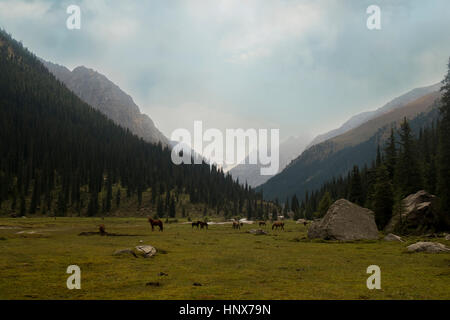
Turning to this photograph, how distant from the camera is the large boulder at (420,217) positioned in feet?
148

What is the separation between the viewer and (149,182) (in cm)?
17425

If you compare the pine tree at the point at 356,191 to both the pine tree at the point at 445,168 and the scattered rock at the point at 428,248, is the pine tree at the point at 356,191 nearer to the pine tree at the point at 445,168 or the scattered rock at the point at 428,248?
the pine tree at the point at 445,168

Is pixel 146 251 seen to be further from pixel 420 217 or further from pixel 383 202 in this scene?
pixel 383 202

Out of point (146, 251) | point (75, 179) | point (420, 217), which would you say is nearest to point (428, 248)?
point (420, 217)

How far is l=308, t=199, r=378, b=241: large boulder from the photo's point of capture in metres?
39.2

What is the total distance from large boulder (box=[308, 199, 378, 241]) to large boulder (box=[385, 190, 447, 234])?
32.8ft

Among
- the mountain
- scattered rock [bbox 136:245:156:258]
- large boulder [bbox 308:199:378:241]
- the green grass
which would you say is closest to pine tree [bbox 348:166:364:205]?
large boulder [bbox 308:199:378:241]

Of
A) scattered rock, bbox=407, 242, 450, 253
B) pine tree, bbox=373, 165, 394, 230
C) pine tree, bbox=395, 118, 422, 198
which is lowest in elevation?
scattered rock, bbox=407, 242, 450, 253

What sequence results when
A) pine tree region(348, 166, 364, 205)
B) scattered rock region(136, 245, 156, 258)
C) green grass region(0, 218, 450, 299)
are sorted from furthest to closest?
1. pine tree region(348, 166, 364, 205)
2. scattered rock region(136, 245, 156, 258)
3. green grass region(0, 218, 450, 299)

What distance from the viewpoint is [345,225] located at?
39625 millimetres

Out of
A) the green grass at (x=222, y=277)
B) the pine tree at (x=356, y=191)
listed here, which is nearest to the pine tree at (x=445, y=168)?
the green grass at (x=222, y=277)

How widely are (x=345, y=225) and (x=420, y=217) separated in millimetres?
16032

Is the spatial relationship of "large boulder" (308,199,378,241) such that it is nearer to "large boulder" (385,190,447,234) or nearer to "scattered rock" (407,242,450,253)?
"large boulder" (385,190,447,234)
